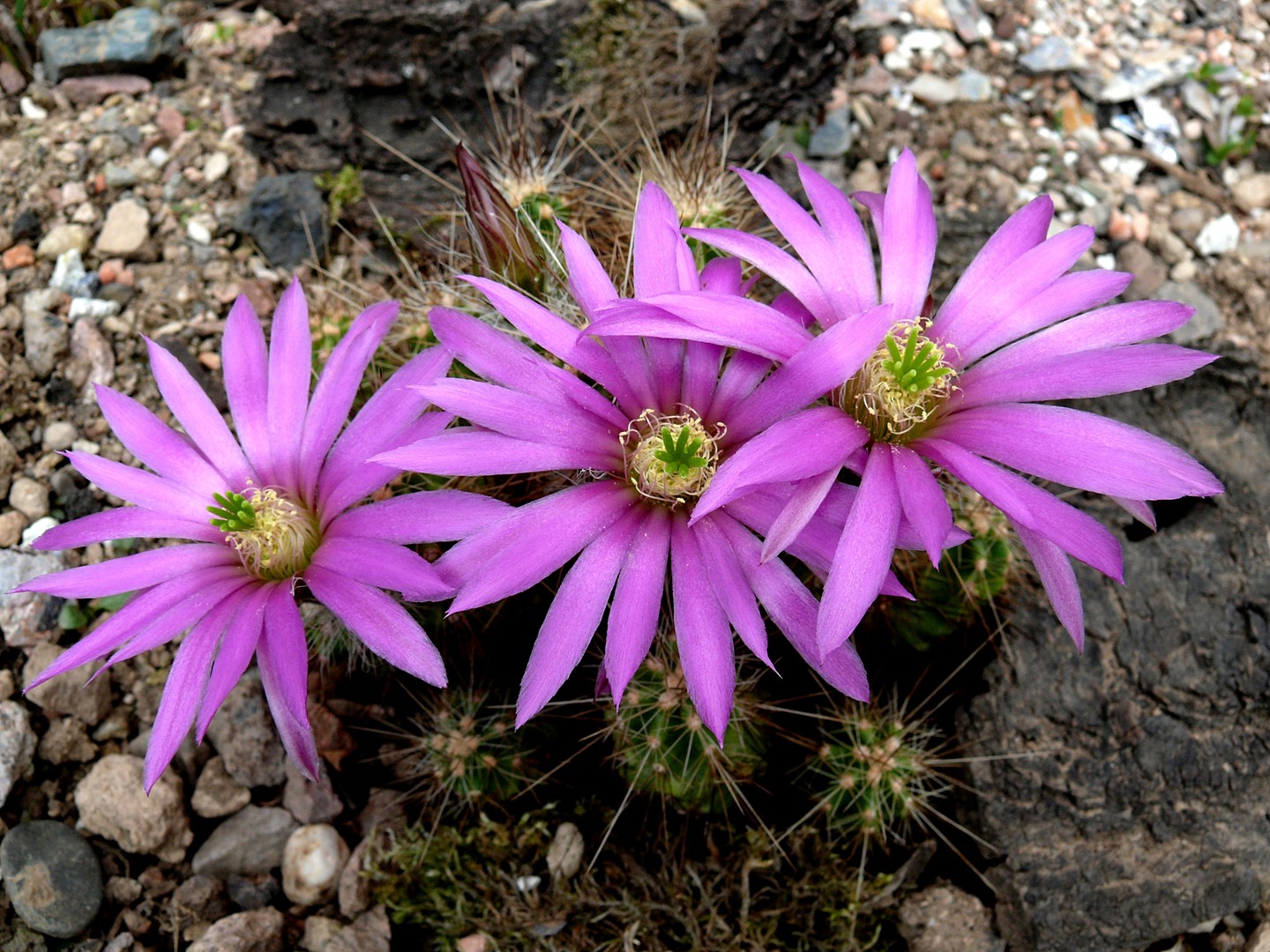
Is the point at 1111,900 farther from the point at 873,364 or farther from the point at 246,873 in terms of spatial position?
the point at 246,873

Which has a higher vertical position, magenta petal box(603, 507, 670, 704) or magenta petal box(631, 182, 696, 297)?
magenta petal box(631, 182, 696, 297)

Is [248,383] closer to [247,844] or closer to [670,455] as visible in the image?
[670,455]

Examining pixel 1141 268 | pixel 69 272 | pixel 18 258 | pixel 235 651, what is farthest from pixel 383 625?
pixel 1141 268

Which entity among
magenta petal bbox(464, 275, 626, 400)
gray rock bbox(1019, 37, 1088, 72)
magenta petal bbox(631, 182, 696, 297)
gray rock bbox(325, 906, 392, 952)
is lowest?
gray rock bbox(325, 906, 392, 952)

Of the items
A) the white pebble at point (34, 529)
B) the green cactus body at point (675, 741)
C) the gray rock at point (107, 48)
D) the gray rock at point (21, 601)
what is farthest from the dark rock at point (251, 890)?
the gray rock at point (107, 48)

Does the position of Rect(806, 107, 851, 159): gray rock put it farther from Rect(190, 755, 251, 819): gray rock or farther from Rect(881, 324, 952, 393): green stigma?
Rect(190, 755, 251, 819): gray rock

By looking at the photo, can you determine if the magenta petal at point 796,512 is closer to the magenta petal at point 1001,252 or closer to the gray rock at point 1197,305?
the magenta petal at point 1001,252

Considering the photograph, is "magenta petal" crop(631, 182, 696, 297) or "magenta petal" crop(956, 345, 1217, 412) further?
"magenta petal" crop(631, 182, 696, 297)

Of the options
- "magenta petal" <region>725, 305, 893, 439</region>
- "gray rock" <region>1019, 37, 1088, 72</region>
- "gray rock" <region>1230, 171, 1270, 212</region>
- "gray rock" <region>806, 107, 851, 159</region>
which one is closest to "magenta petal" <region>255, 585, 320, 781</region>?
"magenta petal" <region>725, 305, 893, 439</region>

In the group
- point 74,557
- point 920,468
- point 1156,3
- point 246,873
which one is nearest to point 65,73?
point 74,557
